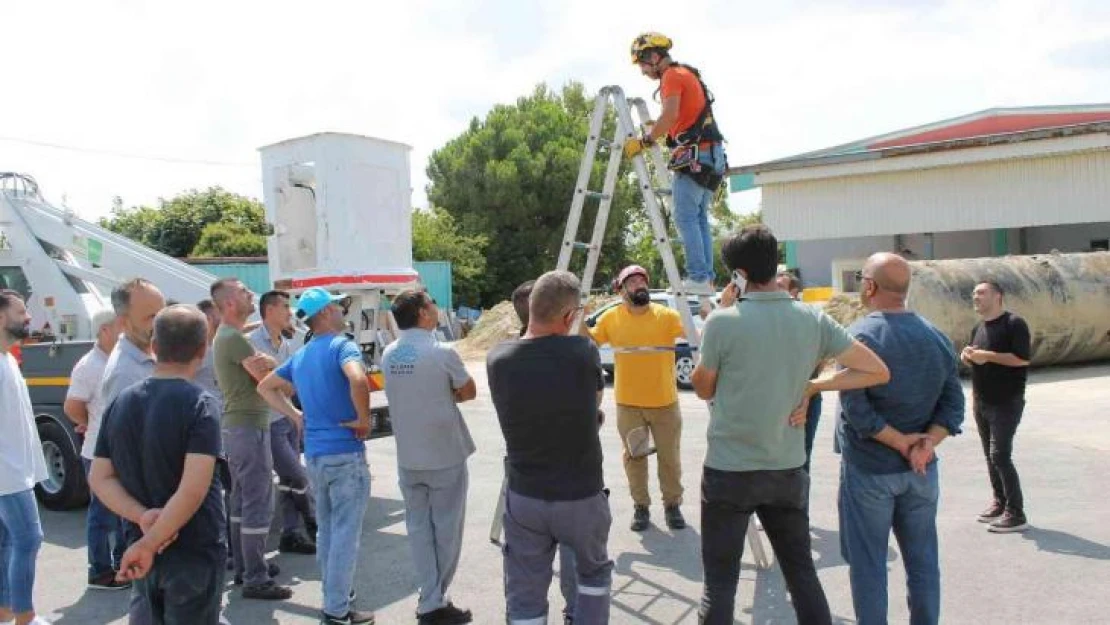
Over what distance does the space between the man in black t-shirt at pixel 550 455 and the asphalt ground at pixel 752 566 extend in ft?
4.32

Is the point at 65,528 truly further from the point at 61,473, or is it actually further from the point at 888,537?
the point at 888,537

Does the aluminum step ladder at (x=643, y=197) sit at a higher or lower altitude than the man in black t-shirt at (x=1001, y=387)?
higher

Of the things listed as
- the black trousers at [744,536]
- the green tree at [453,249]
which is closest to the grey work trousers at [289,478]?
the black trousers at [744,536]

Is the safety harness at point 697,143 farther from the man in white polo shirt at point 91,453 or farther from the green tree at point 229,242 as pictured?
the green tree at point 229,242

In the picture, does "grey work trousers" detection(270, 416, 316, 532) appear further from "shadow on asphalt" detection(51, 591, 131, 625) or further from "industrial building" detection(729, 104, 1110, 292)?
"industrial building" detection(729, 104, 1110, 292)

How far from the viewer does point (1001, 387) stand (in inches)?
255

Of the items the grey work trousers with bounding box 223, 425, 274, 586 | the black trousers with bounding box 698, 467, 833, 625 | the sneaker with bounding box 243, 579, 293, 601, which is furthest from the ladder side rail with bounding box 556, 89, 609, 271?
the sneaker with bounding box 243, 579, 293, 601

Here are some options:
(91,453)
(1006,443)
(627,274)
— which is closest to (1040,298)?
(1006,443)

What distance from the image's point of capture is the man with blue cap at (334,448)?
15.9ft

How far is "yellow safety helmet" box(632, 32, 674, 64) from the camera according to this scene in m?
5.56

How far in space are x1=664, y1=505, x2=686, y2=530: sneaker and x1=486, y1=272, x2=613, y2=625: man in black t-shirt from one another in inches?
113

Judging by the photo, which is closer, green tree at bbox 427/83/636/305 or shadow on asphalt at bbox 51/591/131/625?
shadow on asphalt at bbox 51/591/131/625

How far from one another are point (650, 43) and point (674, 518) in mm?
3455

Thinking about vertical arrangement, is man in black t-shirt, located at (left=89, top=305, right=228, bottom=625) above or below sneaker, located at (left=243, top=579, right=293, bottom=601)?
above
